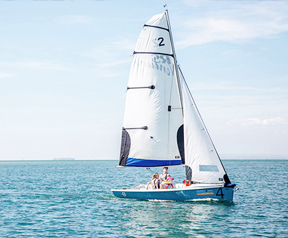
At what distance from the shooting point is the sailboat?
1029 inches

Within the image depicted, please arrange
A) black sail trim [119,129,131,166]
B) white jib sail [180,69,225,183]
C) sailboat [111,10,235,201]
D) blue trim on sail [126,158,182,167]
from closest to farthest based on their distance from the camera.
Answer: white jib sail [180,69,225,183], sailboat [111,10,235,201], blue trim on sail [126,158,182,167], black sail trim [119,129,131,166]

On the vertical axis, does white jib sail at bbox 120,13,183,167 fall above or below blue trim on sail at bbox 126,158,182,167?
above

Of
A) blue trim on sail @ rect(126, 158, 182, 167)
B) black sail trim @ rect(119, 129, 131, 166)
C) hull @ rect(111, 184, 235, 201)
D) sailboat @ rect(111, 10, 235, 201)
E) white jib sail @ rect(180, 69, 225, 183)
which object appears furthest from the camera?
black sail trim @ rect(119, 129, 131, 166)

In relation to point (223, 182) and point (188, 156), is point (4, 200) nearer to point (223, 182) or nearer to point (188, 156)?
point (188, 156)

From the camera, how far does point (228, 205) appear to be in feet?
82.8

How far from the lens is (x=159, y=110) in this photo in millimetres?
26578

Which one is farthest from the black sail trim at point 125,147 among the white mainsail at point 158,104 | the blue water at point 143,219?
the blue water at point 143,219

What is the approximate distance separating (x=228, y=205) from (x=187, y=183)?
3038 mm

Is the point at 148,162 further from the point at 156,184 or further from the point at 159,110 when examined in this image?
the point at 159,110

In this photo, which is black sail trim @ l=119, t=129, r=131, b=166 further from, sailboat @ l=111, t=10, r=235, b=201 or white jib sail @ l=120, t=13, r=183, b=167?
white jib sail @ l=120, t=13, r=183, b=167

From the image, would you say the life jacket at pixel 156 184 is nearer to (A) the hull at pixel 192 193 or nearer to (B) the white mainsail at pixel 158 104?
(A) the hull at pixel 192 193

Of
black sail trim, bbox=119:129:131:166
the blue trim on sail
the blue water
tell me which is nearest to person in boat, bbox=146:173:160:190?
the blue trim on sail

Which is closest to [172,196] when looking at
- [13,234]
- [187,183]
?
[187,183]

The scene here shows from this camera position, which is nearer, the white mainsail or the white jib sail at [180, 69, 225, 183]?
the white jib sail at [180, 69, 225, 183]
